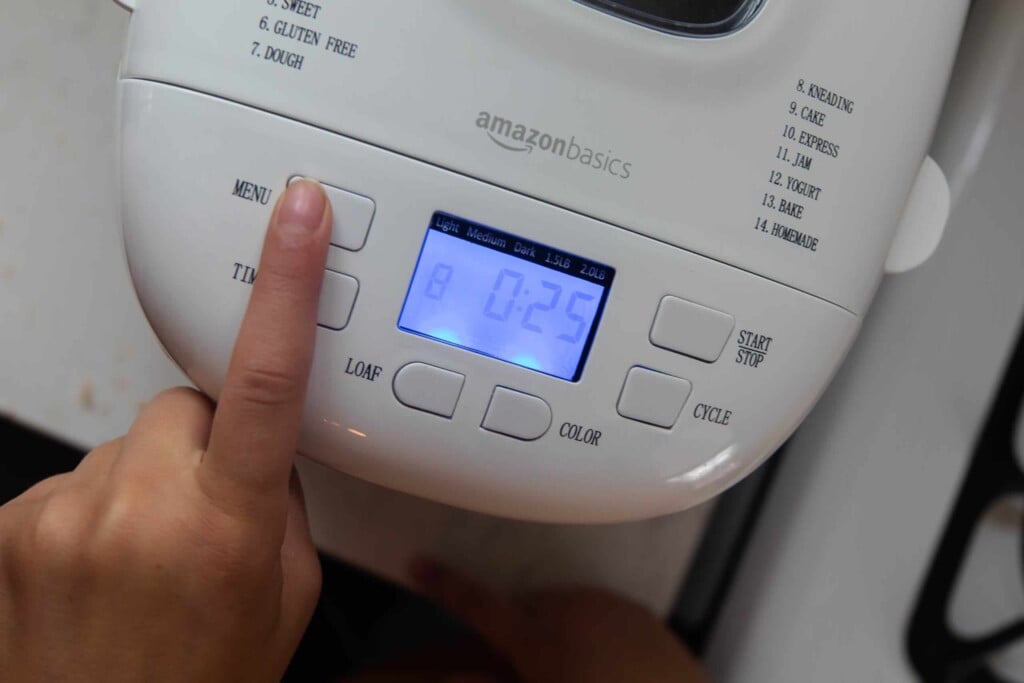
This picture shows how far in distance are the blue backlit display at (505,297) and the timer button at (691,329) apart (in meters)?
0.03

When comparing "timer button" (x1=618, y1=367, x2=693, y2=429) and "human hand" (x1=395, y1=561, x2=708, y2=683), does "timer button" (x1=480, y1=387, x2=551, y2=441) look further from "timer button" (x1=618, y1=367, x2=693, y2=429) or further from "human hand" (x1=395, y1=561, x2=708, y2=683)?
"human hand" (x1=395, y1=561, x2=708, y2=683)

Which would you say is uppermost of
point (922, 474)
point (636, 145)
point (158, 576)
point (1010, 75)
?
point (1010, 75)

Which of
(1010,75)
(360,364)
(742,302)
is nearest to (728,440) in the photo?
(742,302)

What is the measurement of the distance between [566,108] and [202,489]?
8.1 inches

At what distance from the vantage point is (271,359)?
0.29 m

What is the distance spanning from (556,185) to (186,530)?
0.20 m

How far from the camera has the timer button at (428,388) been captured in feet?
1.05

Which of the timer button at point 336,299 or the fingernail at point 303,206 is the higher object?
the fingernail at point 303,206

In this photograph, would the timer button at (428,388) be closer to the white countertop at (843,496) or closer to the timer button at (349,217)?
the timer button at (349,217)

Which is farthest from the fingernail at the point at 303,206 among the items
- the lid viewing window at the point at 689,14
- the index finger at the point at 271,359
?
the lid viewing window at the point at 689,14

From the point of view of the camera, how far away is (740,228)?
0.34m

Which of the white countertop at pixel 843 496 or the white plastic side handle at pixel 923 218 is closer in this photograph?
the white plastic side handle at pixel 923 218

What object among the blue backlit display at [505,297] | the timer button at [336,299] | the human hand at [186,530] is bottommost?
the human hand at [186,530]

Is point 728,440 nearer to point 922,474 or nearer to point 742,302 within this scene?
point 742,302
